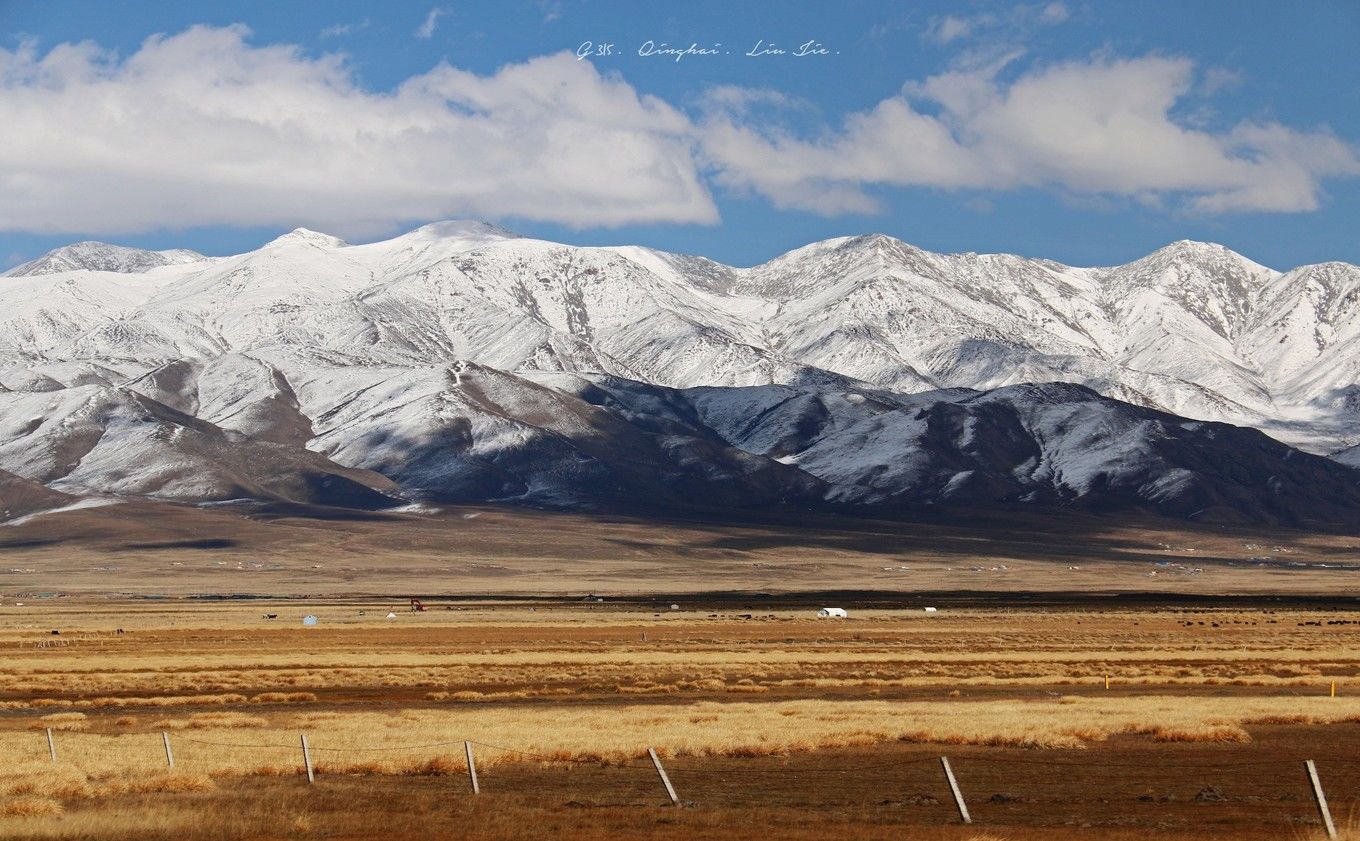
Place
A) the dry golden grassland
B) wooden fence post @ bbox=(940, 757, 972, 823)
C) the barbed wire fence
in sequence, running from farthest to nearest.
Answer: the barbed wire fence < the dry golden grassland < wooden fence post @ bbox=(940, 757, 972, 823)

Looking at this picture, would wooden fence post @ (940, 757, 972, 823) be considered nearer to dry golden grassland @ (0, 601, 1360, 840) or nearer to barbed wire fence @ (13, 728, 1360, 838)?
dry golden grassland @ (0, 601, 1360, 840)

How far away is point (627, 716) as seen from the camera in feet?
151

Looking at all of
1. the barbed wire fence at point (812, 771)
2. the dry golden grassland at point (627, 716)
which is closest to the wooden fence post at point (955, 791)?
the dry golden grassland at point (627, 716)

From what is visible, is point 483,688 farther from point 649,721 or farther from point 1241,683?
point 1241,683

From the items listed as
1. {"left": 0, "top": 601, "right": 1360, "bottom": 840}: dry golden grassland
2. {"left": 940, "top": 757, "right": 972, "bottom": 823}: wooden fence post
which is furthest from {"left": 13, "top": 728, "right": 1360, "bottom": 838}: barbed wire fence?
{"left": 940, "top": 757, "right": 972, "bottom": 823}: wooden fence post

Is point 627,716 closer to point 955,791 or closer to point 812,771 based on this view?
point 812,771

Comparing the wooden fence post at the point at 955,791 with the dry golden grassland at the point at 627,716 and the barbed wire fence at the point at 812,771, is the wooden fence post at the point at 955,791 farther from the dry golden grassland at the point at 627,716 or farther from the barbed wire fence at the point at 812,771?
the barbed wire fence at the point at 812,771

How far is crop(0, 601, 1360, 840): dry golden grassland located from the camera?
2892 cm

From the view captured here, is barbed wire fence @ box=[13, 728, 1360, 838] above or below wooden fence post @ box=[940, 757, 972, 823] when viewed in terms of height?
below

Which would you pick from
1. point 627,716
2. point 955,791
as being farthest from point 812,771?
point 627,716

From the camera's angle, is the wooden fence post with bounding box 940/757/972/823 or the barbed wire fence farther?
the barbed wire fence

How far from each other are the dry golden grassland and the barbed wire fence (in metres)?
0.17

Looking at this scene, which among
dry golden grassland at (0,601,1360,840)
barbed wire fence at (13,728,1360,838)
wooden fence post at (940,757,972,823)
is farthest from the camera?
barbed wire fence at (13,728,1360,838)

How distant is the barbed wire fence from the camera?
97.6ft
